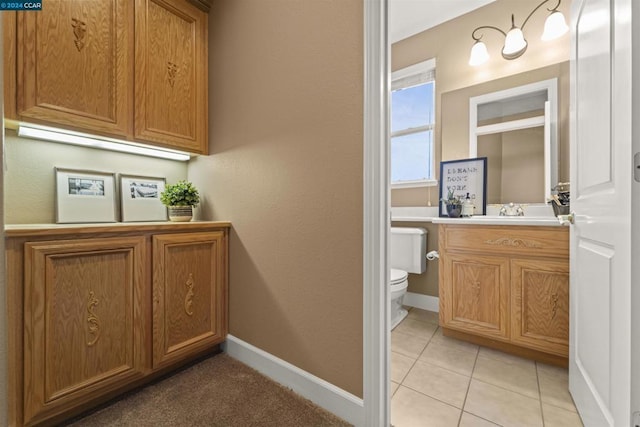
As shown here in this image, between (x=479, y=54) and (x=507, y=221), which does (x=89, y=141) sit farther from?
(x=479, y=54)

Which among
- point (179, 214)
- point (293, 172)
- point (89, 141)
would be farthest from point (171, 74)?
point (293, 172)

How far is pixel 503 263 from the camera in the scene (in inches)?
65.1

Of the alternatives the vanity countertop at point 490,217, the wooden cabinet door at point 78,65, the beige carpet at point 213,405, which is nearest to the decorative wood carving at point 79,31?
the wooden cabinet door at point 78,65

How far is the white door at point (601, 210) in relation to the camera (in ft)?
2.53

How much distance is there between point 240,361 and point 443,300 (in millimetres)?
1406

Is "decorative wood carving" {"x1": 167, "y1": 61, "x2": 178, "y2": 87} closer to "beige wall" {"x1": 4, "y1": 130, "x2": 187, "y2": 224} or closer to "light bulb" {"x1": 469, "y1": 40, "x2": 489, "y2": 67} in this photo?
"beige wall" {"x1": 4, "y1": 130, "x2": 187, "y2": 224}

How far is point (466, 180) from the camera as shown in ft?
7.11

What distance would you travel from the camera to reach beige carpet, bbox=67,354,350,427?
1.10 m

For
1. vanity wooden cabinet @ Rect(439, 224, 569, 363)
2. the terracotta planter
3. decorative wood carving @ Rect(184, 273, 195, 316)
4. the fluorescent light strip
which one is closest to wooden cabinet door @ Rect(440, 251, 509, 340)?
vanity wooden cabinet @ Rect(439, 224, 569, 363)

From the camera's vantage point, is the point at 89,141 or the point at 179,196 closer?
the point at 89,141

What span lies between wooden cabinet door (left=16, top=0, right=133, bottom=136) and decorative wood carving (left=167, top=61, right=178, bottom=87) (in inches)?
7.6

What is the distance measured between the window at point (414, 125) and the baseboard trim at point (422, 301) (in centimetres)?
103

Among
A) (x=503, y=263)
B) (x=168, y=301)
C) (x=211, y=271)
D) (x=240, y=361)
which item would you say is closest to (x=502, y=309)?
(x=503, y=263)

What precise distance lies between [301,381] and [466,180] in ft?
6.26
